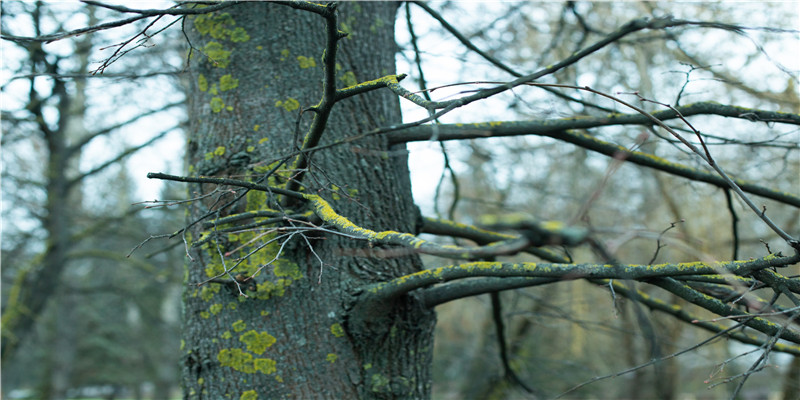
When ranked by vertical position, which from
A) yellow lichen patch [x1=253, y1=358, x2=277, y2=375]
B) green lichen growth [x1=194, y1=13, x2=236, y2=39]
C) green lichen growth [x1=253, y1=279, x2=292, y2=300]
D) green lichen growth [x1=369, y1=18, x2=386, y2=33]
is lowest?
yellow lichen patch [x1=253, y1=358, x2=277, y2=375]

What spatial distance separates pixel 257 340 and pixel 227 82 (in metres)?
1.21

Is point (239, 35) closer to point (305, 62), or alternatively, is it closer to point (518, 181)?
point (305, 62)

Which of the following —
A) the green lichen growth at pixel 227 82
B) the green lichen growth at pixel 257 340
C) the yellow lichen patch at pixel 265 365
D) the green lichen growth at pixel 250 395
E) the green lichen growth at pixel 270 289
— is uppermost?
the green lichen growth at pixel 227 82

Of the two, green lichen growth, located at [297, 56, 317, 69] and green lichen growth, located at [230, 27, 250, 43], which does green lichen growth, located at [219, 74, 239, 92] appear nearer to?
green lichen growth, located at [230, 27, 250, 43]

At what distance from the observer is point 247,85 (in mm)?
2516

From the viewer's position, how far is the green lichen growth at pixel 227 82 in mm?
2529

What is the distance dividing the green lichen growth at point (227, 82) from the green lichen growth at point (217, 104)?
2.2 inches

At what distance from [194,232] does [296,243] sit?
1.84 feet

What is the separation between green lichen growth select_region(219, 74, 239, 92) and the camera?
8.30 ft

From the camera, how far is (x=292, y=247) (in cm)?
227

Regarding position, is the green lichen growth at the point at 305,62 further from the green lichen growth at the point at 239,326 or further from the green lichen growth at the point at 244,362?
the green lichen growth at the point at 244,362

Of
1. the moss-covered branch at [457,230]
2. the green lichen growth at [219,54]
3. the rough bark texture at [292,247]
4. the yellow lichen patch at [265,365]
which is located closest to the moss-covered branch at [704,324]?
the moss-covered branch at [457,230]

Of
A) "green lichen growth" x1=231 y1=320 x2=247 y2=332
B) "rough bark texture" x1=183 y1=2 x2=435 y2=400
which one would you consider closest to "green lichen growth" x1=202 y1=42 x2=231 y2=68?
"rough bark texture" x1=183 y1=2 x2=435 y2=400

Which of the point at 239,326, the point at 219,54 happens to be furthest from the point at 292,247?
the point at 219,54
